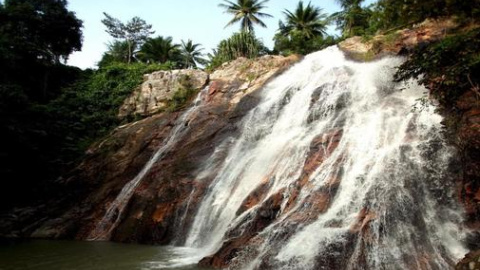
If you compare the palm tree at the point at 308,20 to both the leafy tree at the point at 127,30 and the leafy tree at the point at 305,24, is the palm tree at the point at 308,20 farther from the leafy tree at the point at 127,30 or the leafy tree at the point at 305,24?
the leafy tree at the point at 127,30

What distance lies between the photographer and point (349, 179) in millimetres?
10406

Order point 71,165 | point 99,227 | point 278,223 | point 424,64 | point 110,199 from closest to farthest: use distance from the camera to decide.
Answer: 1. point 278,223
2. point 424,64
3. point 99,227
4. point 110,199
5. point 71,165

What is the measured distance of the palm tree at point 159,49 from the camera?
3931 cm

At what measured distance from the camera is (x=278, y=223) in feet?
31.8

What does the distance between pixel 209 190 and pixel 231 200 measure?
4.80 feet

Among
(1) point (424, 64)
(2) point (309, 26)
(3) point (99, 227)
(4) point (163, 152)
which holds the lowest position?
(3) point (99, 227)

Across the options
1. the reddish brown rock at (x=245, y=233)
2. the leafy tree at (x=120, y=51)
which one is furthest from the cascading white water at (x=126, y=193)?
the leafy tree at (x=120, y=51)

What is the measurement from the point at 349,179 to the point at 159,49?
1271 inches

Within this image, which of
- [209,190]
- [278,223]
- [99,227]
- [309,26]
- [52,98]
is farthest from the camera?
[309,26]

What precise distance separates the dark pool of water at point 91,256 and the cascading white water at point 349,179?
106cm

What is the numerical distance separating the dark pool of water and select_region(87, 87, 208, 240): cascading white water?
1185mm

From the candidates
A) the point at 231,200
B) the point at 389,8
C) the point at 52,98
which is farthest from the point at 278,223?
the point at 52,98

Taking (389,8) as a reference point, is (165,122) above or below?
below

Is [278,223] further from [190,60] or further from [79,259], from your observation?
[190,60]
